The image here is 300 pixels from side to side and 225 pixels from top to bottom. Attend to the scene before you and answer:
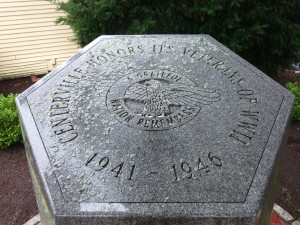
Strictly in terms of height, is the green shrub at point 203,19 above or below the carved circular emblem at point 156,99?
below

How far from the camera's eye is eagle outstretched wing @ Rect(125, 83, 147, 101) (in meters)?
2.30

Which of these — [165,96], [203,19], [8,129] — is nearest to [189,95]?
[165,96]

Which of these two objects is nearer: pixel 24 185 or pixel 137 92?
pixel 137 92

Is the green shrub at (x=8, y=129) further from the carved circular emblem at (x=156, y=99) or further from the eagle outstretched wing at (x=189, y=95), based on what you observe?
the eagle outstretched wing at (x=189, y=95)

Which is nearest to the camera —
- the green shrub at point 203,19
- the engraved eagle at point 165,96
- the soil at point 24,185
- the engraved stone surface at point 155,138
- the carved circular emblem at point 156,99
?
the engraved stone surface at point 155,138

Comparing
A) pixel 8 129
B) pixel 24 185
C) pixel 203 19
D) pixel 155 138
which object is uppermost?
pixel 155 138

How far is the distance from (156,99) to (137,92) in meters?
0.14

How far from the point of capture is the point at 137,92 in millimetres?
2346

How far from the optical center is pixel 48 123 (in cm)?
210

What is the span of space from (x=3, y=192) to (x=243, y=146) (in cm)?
277

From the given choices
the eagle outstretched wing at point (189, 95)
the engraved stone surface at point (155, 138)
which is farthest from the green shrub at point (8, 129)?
the eagle outstretched wing at point (189, 95)

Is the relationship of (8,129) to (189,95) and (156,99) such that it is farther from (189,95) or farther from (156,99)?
(189,95)

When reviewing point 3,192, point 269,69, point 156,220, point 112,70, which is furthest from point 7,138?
point 269,69

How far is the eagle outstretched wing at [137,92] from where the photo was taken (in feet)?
7.55
